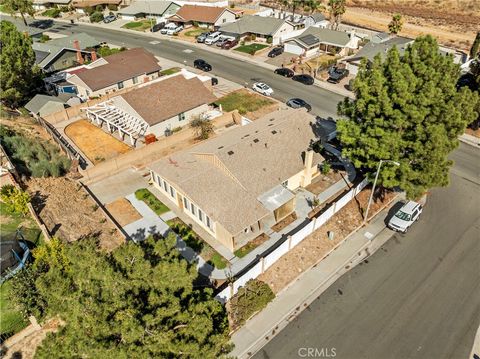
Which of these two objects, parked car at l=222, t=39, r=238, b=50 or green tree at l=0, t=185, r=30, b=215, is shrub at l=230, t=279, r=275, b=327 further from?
parked car at l=222, t=39, r=238, b=50

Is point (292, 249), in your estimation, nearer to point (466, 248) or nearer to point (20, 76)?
point (466, 248)

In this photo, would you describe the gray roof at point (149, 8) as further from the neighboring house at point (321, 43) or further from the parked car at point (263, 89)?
the parked car at point (263, 89)

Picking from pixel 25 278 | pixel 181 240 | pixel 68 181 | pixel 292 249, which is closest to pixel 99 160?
pixel 68 181

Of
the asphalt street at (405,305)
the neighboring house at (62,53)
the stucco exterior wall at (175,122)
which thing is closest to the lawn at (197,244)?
the asphalt street at (405,305)

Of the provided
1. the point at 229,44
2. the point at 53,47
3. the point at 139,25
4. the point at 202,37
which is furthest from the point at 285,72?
the point at 139,25

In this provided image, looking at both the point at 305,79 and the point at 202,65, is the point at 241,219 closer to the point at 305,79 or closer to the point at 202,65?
the point at 305,79
